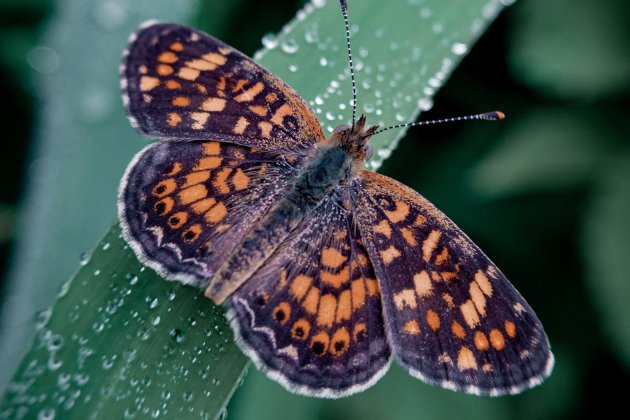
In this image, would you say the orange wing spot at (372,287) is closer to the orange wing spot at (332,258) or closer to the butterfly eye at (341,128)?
the orange wing spot at (332,258)

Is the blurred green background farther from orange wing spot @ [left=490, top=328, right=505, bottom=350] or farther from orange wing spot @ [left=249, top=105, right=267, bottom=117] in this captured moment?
orange wing spot @ [left=490, top=328, right=505, bottom=350]

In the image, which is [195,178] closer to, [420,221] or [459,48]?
[420,221]

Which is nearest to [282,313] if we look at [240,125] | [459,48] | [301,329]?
[301,329]

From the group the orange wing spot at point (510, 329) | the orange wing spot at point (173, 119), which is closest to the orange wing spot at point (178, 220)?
the orange wing spot at point (173, 119)

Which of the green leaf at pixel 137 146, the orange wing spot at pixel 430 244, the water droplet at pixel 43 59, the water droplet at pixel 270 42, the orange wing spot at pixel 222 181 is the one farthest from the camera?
the water droplet at pixel 43 59

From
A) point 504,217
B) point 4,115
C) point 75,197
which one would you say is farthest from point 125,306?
point 504,217

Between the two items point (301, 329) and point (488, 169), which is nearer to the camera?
point (301, 329)

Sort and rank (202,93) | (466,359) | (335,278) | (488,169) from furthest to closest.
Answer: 1. (488,169)
2. (202,93)
3. (335,278)
4. (466,359)
